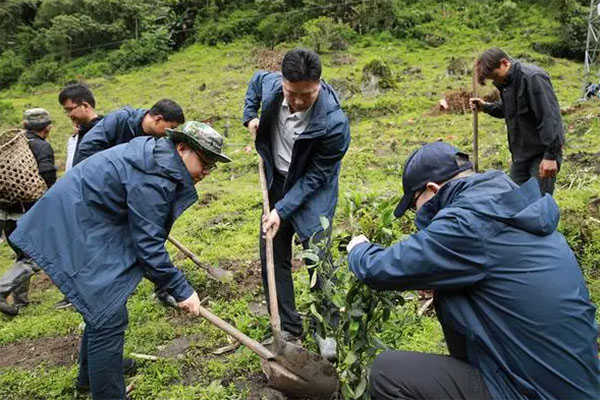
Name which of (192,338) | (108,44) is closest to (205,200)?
(192,338)

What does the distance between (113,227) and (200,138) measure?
2.19 feet

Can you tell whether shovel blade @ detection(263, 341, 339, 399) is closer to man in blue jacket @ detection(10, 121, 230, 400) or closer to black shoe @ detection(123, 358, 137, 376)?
man in blue jacket @ detection(10, 121, 230, 400)

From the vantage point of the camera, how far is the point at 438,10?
24.3 m

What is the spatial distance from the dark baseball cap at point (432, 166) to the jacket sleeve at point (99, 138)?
2546 mm

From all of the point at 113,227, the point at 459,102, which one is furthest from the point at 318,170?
the point at 459,102

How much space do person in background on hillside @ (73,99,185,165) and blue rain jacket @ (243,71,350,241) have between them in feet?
2.65

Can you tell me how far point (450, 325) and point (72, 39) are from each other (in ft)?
97.7

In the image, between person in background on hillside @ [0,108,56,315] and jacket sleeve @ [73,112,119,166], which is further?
person in background on hillside @ [0,108,56,315]

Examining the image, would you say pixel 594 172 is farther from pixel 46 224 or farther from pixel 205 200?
pixel 46 224

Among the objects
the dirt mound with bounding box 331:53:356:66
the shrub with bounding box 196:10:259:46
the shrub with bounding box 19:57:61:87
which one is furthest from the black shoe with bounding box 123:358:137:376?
the shrub with bounding box 19:57:61:87

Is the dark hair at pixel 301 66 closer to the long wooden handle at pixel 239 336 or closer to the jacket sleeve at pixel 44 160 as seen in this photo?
the long wooden handle at pixel 239 336

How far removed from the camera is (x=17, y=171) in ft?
14.4

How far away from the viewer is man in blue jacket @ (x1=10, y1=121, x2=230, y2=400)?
260cm

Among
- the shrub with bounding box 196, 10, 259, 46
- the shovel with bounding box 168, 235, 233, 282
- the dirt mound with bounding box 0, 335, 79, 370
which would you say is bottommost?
the shrub with bounding box 196, 10, 259, 46
